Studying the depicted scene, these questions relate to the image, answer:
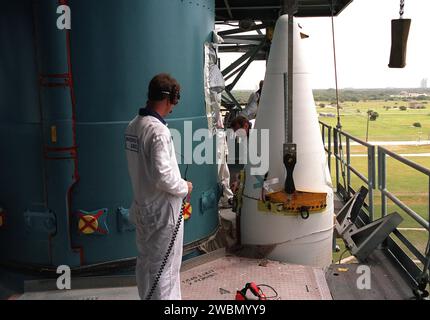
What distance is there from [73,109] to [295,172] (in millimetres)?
Answer: 2266

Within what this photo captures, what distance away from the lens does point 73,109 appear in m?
3.58

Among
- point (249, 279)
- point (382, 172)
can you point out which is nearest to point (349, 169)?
point (382, 172)

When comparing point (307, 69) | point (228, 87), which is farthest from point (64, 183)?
point (228, 87)

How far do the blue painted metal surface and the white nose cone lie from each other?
114cm

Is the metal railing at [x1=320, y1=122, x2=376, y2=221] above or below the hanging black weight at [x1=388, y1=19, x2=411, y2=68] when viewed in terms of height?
below

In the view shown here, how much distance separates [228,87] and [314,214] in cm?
680

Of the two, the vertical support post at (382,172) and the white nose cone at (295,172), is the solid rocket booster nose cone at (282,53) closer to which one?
the white nose cone at (295,172)

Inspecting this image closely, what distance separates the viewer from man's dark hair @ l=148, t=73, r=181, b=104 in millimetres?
2715

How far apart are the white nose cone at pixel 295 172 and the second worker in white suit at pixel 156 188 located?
1738mm

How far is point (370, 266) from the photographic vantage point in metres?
4.17

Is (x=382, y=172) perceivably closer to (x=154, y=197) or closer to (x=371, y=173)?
(x=371, y=173)

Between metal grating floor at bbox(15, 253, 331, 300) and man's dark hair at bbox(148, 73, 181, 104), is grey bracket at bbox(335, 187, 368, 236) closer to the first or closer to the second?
metal grating floor at bbox(15, 253, 331, 300)

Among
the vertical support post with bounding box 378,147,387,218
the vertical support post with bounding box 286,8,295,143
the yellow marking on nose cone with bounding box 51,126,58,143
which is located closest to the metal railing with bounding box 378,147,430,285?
the vertical support post with bounding box 378,147,387,218

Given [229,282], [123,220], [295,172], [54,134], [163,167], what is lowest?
[229,282]
